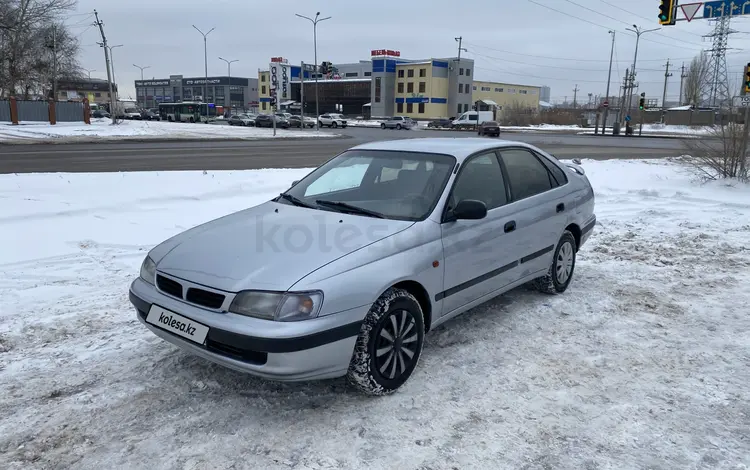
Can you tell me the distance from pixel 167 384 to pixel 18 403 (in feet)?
2.77

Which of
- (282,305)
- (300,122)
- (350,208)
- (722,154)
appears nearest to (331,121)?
(300,122)

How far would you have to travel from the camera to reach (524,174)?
5.05 metres

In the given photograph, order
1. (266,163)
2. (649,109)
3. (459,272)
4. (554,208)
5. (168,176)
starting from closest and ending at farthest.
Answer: (459,272) < (554,208) < (168,176) < (266,163) < (649,109)

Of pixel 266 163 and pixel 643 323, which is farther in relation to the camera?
pixel 266 163

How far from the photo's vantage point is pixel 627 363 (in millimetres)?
4070

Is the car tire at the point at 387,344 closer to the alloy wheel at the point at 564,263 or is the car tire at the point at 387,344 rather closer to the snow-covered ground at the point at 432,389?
the snow-covered ground at the point at 432,389

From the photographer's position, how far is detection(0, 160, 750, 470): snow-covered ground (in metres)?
2.94

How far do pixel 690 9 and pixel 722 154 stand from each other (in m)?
13.6

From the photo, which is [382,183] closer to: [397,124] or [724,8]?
[724,8]

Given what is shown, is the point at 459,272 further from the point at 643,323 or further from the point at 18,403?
the point at 18,403

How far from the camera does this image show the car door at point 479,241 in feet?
13.0

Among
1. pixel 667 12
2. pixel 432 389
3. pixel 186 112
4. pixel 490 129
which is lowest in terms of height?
pixel 432 389

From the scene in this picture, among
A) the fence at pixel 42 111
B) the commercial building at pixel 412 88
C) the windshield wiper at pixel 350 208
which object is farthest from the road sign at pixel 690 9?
the commercial building at pixel 412 88

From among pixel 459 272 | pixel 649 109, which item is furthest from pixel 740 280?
pixel 649 109
